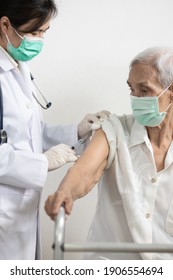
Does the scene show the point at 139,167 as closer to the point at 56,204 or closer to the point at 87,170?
the point at 87,170

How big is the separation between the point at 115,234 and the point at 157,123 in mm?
483

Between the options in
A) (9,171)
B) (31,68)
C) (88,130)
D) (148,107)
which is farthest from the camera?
(31,68)

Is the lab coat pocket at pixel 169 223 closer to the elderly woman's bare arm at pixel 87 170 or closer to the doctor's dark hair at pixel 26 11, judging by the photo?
the elderly woman's bare arm at pixel 87 170

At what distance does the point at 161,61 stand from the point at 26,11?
566 millimetres

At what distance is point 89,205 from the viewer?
6.65 ft

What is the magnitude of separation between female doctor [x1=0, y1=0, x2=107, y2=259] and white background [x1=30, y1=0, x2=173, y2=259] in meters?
0.30

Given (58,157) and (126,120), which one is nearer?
(58,157)

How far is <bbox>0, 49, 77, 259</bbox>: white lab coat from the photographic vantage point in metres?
1.47

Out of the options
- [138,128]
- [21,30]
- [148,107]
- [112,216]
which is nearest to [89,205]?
[112,216]

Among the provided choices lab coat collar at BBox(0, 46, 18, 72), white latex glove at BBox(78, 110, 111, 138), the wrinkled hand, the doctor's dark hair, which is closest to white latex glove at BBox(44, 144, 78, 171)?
white latex glove at BBox(78, 110, 111, 138)

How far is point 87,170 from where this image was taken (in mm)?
1514

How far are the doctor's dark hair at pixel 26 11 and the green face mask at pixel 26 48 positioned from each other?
39 mm

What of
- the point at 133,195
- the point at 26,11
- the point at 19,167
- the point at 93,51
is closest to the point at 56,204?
the point at 19,167

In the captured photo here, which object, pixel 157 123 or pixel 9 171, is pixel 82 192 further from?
pixel 157 123
